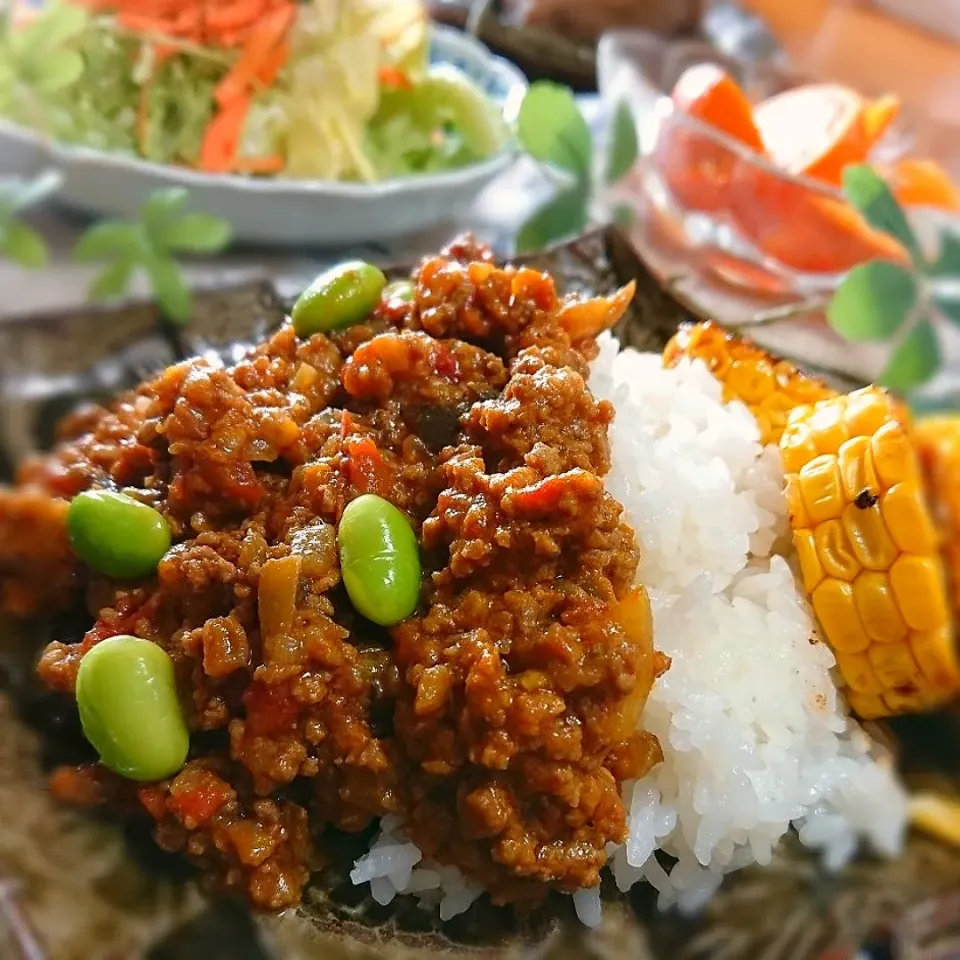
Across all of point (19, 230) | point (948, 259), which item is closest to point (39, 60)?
point (19, 230)

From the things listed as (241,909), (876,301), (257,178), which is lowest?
(257,178)

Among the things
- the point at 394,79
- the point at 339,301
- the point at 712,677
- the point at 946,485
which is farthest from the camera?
the point at 394,79

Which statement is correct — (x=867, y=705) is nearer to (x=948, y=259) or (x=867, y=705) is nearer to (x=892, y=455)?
(x=892, y=455)

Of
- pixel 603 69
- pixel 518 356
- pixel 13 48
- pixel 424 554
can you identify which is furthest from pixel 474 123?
pixel 424 554

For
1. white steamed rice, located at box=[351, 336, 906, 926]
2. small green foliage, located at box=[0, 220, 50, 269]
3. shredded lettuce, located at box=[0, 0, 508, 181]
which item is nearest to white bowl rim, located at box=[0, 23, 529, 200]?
shredded lettuce, located at box=[0, 0, 508, 181]

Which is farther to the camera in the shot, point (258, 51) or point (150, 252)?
point (258, 51)

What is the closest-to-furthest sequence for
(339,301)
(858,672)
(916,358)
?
(916,358), (858,672), (339,301)

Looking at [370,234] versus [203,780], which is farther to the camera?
[370,234]

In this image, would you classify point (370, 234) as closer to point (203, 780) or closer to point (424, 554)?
point (424, 554)
